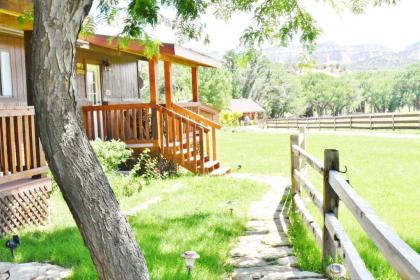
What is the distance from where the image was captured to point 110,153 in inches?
409

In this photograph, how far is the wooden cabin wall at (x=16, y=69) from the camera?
9633 mm

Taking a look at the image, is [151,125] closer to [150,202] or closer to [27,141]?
[150,202]

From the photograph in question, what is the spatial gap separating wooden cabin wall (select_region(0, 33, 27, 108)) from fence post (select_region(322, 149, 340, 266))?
7.09m

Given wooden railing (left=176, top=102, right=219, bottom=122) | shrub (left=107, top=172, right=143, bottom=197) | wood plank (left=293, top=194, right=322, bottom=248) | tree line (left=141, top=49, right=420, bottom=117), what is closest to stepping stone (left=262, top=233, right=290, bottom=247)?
wood plank (left=293, top=194, right=322, bottom=248)

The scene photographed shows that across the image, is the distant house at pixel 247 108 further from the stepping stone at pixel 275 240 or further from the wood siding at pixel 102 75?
the stepping stone at pixel 275 240

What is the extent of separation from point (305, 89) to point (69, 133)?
10849 centimetres

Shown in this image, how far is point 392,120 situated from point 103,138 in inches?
937

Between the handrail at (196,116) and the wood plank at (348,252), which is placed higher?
the handrail at (196,116)

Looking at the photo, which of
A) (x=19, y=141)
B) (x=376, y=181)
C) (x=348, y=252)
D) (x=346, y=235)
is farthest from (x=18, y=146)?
(x=376, y=181)

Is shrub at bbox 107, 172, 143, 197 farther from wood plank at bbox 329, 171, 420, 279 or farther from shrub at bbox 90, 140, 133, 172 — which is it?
wood plank at bbox 329, 171, 420, 279

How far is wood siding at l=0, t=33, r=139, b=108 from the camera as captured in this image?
32.3 feet

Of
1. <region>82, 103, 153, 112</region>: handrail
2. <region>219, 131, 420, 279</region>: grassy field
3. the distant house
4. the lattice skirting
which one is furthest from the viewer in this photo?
the distant house

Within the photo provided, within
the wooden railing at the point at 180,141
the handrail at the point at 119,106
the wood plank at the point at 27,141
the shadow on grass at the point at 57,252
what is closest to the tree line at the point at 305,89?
the wooden railing at the point at 180,141

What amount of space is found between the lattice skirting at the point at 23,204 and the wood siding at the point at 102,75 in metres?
1.58
